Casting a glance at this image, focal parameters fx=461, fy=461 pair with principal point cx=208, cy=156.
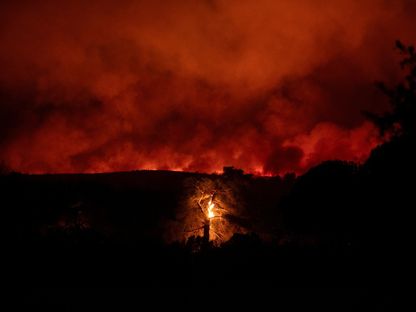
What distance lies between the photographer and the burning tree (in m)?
22.8

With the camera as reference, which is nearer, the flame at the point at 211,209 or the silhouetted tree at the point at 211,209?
the silhouetted tree at the point at 211,209

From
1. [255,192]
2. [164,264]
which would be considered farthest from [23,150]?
[164,264]

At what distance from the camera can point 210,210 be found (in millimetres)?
23469

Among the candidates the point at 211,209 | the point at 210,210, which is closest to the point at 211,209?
the point at 211,209

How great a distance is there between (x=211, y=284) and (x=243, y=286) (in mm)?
804

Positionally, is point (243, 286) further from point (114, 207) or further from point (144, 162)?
point (144, 162)

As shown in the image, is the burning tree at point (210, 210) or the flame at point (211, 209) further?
the flame at point (211, 209)

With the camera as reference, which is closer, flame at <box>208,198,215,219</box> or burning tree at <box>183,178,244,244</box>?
burning tree at <box>183,178,244,244</box>

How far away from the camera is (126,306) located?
1024 centimetres

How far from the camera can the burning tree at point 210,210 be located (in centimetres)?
Answer: 2281

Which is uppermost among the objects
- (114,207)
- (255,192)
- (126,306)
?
(255,192)

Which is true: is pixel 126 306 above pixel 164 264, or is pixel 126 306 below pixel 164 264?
below

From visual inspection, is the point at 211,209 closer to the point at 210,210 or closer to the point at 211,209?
the point at 211,209

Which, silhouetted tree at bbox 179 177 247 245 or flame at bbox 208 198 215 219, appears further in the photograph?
flame at bbox 208 198 215 219
